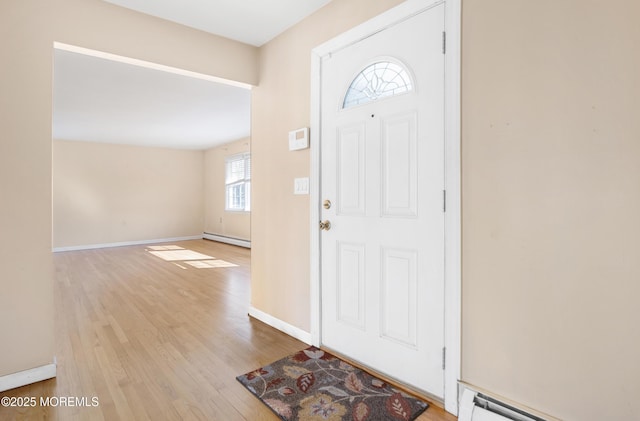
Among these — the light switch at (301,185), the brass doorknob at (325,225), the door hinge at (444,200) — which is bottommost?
the brass doorknob at (325,225)

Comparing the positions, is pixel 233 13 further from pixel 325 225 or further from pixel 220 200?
pixel 220 200

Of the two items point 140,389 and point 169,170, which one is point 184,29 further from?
point 169,170

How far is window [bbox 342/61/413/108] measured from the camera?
6.15 ft

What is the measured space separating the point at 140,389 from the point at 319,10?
2710 millimetres

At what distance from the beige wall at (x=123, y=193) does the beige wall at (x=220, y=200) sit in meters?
0.28

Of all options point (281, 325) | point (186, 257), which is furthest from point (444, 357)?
point (186, 257)

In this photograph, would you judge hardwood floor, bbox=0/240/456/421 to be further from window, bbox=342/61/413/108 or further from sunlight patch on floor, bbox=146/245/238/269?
window, bbox=342/61/413/108

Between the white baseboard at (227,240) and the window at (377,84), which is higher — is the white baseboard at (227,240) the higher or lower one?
the lower one

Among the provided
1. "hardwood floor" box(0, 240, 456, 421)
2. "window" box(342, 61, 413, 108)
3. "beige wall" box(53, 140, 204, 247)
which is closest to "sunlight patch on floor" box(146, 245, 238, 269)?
"hardwood floor" box(0, 240, 456, 421)

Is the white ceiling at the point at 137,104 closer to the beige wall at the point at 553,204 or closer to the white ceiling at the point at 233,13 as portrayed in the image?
the white ceiling at the point at 233,13

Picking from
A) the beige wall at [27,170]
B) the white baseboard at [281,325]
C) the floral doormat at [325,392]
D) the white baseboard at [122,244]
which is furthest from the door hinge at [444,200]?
the white baseboard at [122,244]

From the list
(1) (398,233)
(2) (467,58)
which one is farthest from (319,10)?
(1) (398,233)

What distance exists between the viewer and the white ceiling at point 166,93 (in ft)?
7.83

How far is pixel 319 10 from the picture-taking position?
2.38 metres
